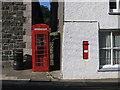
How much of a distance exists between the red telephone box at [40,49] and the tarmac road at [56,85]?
213cm

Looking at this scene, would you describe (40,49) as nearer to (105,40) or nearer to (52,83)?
(52,83)

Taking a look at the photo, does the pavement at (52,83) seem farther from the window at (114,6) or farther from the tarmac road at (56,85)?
the window at (114,6)

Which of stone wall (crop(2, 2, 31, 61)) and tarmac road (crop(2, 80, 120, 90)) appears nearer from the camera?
tarmac road (crop(2, 80, 120, 90))

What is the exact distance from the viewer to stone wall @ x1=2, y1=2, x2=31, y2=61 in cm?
1100

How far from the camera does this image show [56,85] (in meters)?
7.32

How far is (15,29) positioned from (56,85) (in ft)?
17.0

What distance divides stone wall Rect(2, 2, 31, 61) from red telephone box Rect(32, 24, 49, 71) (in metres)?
1.35

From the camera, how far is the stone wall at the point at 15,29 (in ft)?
36.1

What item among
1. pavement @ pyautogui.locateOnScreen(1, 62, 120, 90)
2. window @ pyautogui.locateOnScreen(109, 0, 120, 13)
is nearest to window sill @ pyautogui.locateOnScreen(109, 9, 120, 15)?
window @ pyautogui.locateOnScreen(109, 0, 120, 13)

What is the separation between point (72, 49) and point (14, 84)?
2914 millimetres

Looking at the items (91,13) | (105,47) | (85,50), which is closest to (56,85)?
(85,50)

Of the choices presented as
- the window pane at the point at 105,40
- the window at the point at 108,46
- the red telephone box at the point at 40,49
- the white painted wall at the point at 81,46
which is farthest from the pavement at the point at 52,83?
the window pane at the point at 105,40

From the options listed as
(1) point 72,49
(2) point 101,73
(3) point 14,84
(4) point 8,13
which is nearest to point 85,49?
(1) point 72,49

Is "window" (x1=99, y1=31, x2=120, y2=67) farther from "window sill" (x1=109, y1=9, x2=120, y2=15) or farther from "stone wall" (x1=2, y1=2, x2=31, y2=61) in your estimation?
"stone wall" (x1=2, y1=2, x2=31, y2=61)
